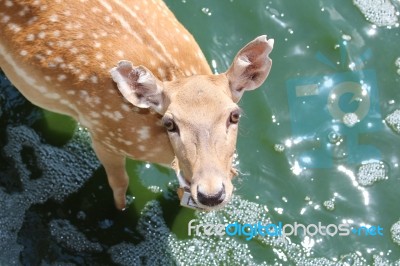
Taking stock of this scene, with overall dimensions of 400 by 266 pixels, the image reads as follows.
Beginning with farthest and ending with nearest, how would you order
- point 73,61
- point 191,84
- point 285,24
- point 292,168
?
point 285,24 < point 292,168 < point 73,61 < point 191,84

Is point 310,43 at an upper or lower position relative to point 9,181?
upper

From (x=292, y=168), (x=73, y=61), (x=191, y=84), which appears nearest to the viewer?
(x=191, y=84)

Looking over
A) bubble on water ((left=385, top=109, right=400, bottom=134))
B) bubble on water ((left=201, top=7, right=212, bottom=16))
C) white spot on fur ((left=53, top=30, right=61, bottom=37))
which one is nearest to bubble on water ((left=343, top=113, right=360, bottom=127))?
bubble on water ((left=385, top=109, right=400, bottom=134))

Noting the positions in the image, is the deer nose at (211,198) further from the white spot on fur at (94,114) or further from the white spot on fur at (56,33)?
the white spot on fur at (56,33)

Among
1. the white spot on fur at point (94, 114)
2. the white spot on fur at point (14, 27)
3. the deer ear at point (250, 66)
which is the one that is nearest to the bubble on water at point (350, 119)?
the deer ear at point (250, 66)

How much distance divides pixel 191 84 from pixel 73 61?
2.44ft

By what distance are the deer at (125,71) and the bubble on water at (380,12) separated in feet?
5.31

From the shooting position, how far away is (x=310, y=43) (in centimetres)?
490

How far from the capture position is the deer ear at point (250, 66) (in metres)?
3.19

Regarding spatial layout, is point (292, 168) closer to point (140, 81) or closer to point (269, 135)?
point (269, 135)

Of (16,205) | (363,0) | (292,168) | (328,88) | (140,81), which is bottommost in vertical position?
(16,205)

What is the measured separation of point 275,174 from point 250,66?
1487 mm

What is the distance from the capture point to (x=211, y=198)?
2.92 meters

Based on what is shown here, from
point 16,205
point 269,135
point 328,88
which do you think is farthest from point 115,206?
point 328,88
